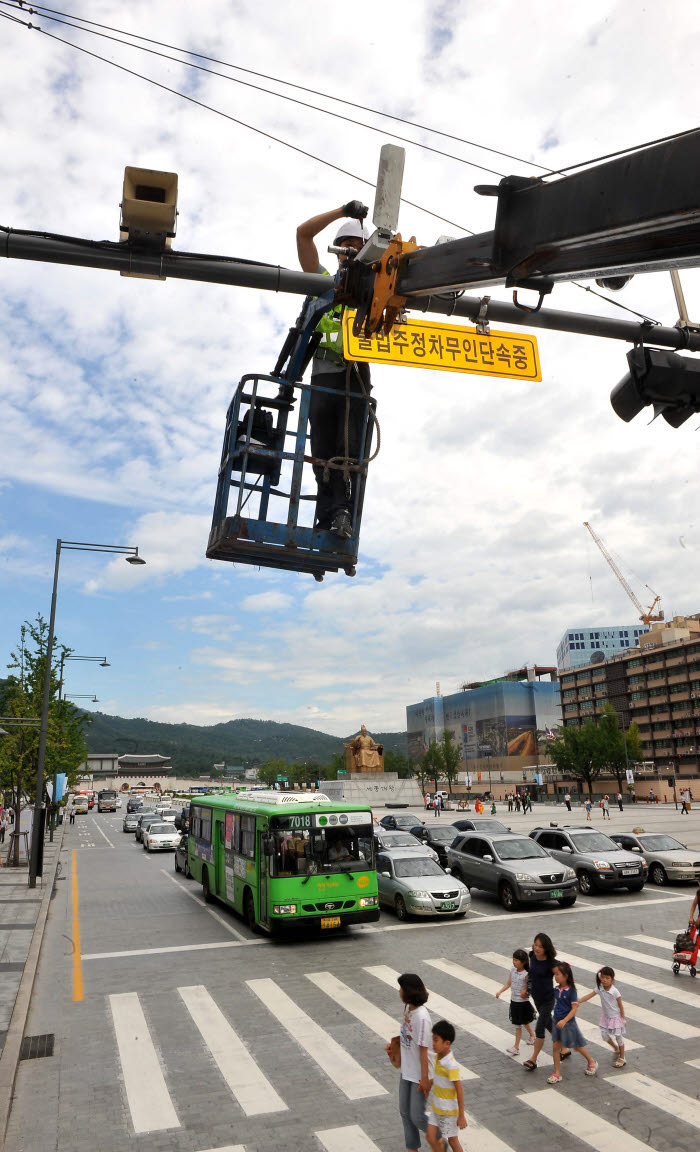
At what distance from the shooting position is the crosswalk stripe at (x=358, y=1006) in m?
9.91

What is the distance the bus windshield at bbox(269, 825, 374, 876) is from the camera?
15.1 m

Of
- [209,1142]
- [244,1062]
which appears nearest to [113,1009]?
[244,1062]

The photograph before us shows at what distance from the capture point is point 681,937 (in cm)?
1195

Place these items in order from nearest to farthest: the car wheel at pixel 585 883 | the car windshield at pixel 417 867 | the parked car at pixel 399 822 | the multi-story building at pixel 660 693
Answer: the car windshield at pixel 417 867 < the car wheel at pixel 585 883 < the parked car at pixel 399 822 < the multi-story building at pixel 660 693

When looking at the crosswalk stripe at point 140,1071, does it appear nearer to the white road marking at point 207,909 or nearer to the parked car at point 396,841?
the white road marking at point 207,909

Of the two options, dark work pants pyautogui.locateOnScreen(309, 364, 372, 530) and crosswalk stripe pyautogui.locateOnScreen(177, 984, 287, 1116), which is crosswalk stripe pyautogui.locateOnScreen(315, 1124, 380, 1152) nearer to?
crosswalk stripe pyautogui.locateOnScreen(177, 984, 287, 1116)

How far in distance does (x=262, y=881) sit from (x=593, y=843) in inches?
395

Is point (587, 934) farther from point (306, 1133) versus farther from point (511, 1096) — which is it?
point (306, 1133)

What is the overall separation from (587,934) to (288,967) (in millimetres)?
5965

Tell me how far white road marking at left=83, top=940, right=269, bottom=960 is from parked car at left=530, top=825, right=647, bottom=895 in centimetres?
882

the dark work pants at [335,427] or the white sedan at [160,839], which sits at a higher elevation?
the dark work pants at [335,427]

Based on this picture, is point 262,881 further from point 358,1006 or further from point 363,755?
point 363,755

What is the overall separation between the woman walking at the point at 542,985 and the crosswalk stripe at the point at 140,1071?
391 cm

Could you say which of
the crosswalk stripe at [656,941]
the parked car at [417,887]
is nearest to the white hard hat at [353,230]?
the crosswalk stripe at [656,941]
